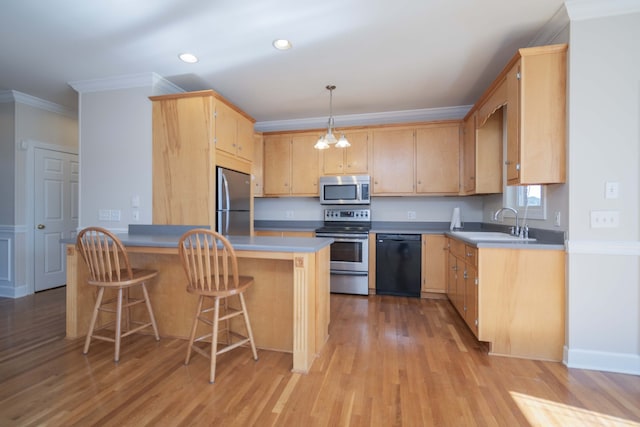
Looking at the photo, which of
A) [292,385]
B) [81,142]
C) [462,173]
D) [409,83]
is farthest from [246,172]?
[462,173]

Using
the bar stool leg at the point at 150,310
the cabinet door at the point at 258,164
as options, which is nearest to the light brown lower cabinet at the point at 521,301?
the bar stool leg at the point at 150,310

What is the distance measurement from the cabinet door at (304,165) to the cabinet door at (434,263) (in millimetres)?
1675

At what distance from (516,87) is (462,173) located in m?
1.69

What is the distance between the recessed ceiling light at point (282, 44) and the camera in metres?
2.39

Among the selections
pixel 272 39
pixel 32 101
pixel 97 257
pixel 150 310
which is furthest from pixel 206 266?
pixel 32 101

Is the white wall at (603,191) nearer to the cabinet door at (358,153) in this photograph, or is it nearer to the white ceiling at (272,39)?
the white ceiling at (272,39)

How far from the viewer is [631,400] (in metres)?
1.68

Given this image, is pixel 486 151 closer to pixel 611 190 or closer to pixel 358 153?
pixel 611 190

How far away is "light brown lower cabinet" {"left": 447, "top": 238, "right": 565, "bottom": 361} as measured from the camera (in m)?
2.11

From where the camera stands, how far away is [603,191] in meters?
2.00

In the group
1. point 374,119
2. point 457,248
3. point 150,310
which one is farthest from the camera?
point 374,119

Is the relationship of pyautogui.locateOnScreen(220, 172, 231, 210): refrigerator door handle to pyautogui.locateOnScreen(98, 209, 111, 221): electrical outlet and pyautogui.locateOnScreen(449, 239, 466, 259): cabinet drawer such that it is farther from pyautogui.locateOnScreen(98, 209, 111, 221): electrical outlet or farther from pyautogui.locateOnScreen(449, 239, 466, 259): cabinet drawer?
pyautogui.locateOnScreen(449, 239, 466, 259): cabinet drawer

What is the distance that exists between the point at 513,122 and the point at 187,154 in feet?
9.34

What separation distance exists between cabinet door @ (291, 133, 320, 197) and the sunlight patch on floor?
323cm
